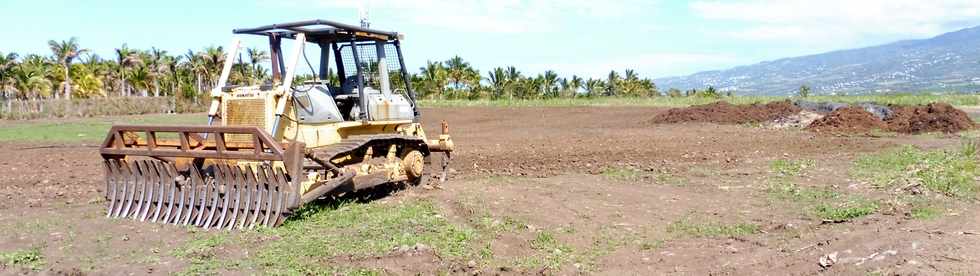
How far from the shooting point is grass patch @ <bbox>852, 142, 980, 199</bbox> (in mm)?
10266

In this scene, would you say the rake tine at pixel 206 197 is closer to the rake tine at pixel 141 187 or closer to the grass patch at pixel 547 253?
the rake tine at pixel 141 187

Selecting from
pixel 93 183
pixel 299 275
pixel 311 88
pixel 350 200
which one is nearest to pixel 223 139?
pixel 311 88

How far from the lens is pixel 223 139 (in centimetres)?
878

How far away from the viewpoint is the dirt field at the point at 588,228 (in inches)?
267

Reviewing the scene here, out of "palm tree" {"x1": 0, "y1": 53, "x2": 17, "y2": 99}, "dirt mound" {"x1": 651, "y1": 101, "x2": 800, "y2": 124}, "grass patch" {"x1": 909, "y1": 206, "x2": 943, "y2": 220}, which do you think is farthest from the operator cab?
"palm tree" {"x1": 0, "y1": 53, "x2": 17, "y2": 99}

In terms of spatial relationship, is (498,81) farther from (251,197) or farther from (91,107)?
(251,197)

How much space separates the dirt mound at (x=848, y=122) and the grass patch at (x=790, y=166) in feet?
34.9

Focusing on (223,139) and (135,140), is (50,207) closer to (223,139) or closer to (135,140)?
(135,140)

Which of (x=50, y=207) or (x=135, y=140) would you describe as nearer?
(x=135, y=140)

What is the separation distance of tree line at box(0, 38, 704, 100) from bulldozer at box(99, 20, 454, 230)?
5156 centimetres

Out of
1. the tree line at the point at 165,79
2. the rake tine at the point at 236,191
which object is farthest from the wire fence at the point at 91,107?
the rake tine at the point at 236,191

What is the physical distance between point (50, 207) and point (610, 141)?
14286 millimetres

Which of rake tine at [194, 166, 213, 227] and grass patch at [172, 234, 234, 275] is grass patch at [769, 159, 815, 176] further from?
grass patch at [172, 234, 234, 275]

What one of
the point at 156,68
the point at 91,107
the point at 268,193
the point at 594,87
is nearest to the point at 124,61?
the point at 156,68
